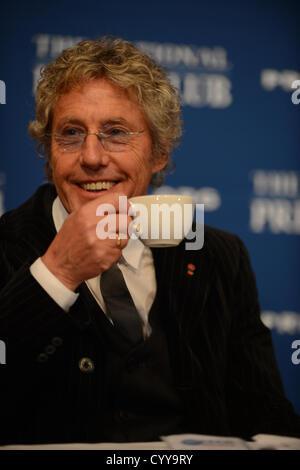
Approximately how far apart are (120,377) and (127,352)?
0.07 m

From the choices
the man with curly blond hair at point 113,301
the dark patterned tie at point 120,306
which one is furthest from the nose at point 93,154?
the dark patterned tie at point 120,306

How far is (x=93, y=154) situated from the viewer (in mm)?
1296

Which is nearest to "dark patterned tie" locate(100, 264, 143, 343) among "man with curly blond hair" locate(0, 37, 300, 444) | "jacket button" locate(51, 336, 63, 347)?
"man with curly blond hair" locate(0, 37, 300, 444)

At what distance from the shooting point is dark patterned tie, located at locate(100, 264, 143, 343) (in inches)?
49.3

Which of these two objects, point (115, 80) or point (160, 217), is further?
point (115, 80)

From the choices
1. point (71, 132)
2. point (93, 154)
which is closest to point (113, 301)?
point (93, 154)

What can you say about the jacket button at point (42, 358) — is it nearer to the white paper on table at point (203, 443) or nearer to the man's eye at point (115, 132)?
the white paper on table at point (203, 443)

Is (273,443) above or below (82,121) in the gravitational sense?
below

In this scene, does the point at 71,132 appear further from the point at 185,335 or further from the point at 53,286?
the point at 185,335

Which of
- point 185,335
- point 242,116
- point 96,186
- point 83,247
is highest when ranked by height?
point 242,116

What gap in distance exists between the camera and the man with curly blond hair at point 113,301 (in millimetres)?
1056

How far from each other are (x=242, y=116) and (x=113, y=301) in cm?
132

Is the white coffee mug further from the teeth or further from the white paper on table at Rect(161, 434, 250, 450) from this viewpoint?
the white paper on table at Rect(161, 434, 250, 450)
